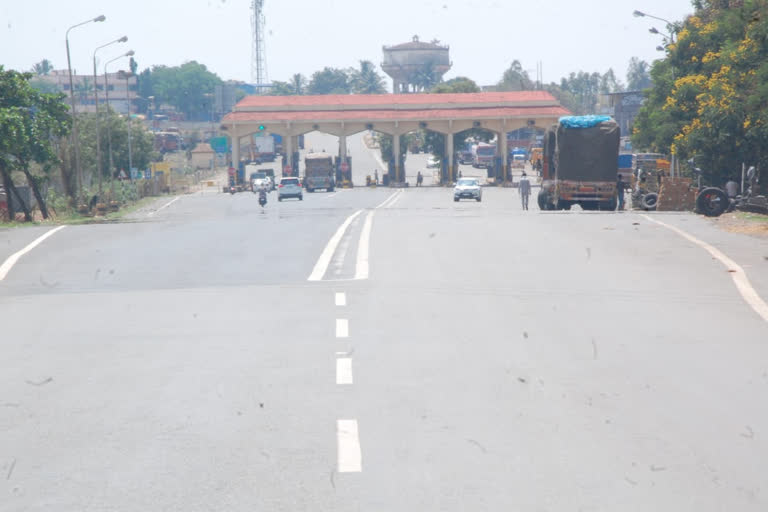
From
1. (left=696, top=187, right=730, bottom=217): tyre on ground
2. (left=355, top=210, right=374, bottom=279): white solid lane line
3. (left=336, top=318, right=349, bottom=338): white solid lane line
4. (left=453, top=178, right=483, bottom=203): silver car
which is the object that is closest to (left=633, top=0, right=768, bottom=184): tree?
(left=696, top=187, right=730, bottom=217): tyre on ground

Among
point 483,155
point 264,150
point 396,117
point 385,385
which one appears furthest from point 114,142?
point 385,385

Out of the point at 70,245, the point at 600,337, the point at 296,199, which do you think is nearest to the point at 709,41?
the point at 296,199

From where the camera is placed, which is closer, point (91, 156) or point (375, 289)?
point (375, 289)

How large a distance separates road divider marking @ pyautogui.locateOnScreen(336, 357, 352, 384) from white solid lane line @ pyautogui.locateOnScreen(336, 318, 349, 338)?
3.72 feet

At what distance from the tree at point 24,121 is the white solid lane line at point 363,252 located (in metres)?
19.9

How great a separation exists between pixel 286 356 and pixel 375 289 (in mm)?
4472

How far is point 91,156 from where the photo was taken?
282 feet

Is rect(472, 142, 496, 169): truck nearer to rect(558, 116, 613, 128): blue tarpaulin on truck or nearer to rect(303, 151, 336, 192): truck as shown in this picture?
rect(303, 151, 336, 192): truck

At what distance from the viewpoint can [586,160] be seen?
3866 cm

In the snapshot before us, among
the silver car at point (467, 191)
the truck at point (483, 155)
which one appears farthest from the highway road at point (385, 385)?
the truck at point (483, 155)

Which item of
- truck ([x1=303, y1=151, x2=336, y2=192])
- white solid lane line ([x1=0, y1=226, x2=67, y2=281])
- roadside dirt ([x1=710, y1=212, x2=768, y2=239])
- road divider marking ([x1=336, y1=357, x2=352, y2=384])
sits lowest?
truck ([x1=303, y1=151, x2=336, y2=192])

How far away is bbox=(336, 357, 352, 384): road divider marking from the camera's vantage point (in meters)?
8.53

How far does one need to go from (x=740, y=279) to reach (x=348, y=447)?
1015 cm

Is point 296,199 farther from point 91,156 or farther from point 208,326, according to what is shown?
point 208,326
